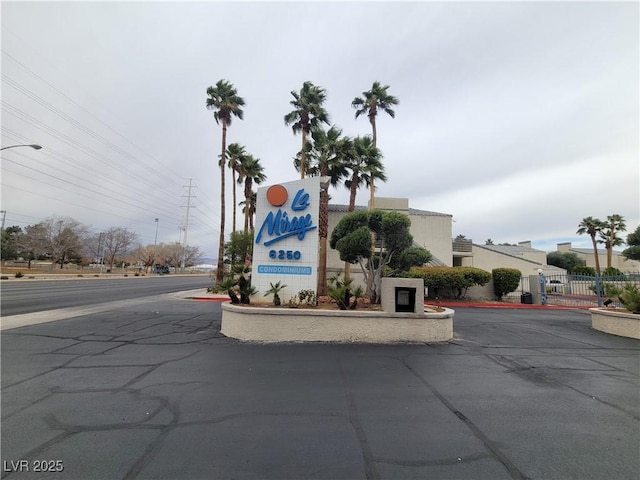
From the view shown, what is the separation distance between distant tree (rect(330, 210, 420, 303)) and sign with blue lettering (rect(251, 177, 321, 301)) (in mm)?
1196

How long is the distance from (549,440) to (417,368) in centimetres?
281

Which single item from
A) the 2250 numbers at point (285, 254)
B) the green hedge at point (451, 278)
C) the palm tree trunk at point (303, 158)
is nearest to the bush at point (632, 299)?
the green hedge at point (451, 278)

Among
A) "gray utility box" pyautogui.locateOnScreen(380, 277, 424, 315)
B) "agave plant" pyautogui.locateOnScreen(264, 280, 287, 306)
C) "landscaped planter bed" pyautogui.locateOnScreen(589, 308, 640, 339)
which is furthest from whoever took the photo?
"agave plant" pyautogui.locateOnScreen(264, 280, 287, 306)

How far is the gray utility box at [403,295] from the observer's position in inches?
347

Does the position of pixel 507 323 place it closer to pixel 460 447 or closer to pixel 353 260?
pixel 353 260

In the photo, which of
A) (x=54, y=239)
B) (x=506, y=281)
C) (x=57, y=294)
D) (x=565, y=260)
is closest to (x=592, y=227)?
(x=565, y=260)

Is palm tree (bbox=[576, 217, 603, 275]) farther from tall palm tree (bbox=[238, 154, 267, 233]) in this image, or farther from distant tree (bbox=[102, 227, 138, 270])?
distant tree (bbox=[102, 227, 138, 270])

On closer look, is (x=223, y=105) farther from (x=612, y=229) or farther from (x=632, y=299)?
(x=612, y=229)

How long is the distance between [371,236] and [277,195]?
11.9 ft

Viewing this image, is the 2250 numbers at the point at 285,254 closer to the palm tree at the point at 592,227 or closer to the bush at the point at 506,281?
the bush at the point at 506,281

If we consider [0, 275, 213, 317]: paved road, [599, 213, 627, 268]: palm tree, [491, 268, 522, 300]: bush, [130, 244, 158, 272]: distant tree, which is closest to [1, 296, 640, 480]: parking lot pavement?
[0, 275, 213, 317]: paved road

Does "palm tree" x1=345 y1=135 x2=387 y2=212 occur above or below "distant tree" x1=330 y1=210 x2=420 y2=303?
above

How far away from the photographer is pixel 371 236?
1070 centimetres

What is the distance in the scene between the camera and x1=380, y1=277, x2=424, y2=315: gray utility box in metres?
8.82
